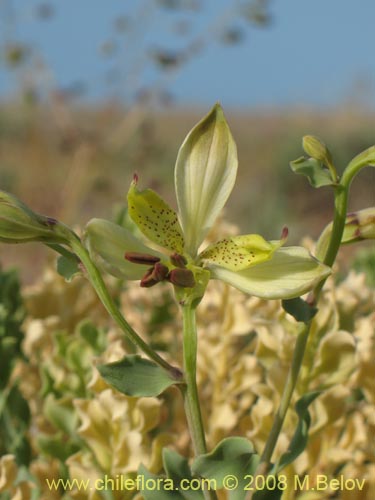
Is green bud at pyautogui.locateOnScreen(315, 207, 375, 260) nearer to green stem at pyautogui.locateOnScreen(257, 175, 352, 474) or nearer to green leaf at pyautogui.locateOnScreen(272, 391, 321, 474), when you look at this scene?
green stem at pyautogui.locateOnScreen(257, 175, 352, 474)

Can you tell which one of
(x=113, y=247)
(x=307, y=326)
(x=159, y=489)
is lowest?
(x=159, y=489)

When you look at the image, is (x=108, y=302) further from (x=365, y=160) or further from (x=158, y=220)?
(x=365, y=160)

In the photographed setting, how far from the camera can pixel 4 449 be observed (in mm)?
1027

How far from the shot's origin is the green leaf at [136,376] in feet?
2.02

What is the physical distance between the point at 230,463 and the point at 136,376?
0.11 meters

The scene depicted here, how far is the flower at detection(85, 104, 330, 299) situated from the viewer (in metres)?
0.58

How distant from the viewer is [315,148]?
629mm

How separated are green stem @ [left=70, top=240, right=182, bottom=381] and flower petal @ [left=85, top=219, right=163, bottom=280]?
0.05 feet

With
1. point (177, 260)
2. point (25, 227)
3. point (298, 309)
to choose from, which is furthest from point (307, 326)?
point (25, 227)

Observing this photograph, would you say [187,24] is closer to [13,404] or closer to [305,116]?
[13,404]

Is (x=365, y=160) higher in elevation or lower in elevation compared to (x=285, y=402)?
higher

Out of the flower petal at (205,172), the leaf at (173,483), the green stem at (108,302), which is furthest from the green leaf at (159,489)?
the flower petal at (205,172)

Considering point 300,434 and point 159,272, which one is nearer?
point 159,272

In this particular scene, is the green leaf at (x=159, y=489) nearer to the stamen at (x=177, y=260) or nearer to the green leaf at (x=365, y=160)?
the stamen at (x=177, y=260)
